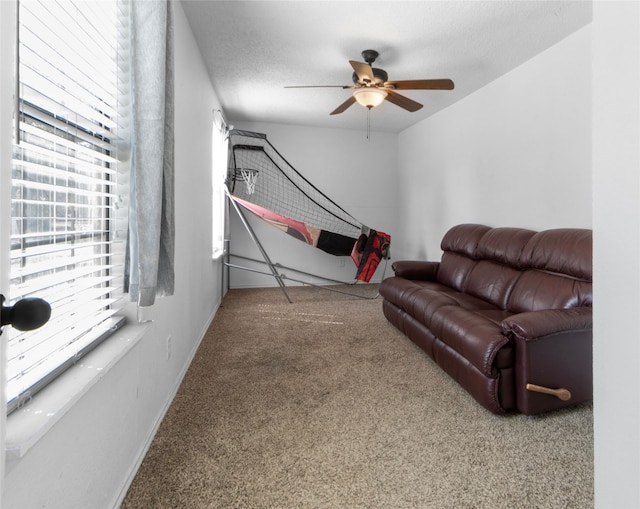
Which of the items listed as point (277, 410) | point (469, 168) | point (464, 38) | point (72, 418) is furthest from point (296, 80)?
point (72, 418)

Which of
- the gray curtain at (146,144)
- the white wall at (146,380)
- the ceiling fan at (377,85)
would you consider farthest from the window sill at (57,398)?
the ceiling fan at (377,85)

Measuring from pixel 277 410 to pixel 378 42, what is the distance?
2.66 meters

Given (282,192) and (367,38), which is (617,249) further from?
(282,192)

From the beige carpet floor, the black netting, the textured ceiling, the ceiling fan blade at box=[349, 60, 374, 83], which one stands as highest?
the textured ceiling

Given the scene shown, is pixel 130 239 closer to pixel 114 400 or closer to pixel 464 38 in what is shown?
pixel 114 400

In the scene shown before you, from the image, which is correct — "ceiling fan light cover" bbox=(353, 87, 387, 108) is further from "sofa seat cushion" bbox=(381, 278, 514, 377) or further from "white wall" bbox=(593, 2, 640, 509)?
"white wall" bbox=(593, 2, 640, 509)

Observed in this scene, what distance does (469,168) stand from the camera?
366 cm

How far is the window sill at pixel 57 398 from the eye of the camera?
711mm

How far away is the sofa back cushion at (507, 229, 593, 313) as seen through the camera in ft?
6.61

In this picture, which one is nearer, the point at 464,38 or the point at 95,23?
the point at 95,23

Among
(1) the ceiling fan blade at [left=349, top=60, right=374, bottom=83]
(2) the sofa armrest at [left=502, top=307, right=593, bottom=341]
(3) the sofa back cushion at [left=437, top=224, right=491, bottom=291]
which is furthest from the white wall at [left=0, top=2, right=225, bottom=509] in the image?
(3) the sofa back cushion at [left=437, top=224, right=491, bottom=291]

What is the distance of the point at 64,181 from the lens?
101 cm

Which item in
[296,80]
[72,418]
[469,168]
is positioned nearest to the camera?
[72,418]

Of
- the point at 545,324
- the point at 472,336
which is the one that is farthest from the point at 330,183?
the point at 545,324
